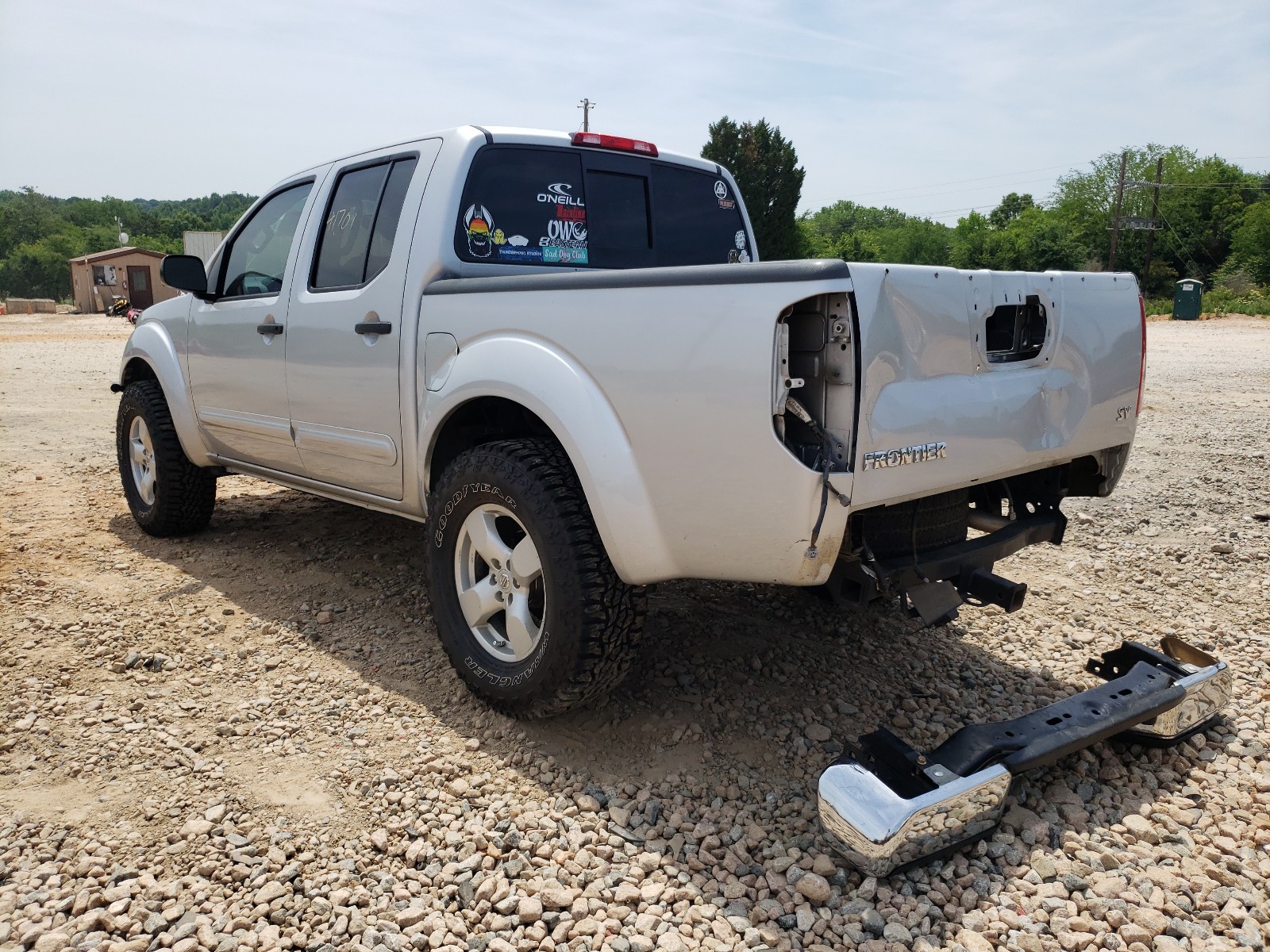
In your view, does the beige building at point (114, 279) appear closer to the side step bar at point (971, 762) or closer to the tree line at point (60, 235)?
the tree line at point (60, 235)

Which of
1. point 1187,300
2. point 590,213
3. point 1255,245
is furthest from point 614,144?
point 1255,245

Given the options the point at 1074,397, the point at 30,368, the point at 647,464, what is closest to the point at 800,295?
the point at 647,464

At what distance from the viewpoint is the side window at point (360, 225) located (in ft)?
12.5

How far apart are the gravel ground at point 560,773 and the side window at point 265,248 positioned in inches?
57.2

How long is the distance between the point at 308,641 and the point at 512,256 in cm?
184

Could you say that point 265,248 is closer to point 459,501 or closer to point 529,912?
point 459,501

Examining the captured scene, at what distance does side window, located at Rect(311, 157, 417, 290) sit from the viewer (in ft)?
12.5

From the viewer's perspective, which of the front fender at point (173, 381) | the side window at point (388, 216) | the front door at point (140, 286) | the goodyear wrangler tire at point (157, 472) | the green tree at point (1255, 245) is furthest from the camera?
the green tree at point (1255, 245)

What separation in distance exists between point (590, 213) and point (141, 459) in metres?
3.29

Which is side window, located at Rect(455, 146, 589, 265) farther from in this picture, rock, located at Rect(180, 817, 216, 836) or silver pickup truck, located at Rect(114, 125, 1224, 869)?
rock, located at Rect(180, 817, 216, 836)

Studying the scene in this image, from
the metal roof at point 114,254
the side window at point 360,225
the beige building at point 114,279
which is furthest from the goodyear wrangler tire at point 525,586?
the metal roof at point 114,254

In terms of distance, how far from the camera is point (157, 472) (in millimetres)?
5207

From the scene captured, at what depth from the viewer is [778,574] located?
2564 millimetres

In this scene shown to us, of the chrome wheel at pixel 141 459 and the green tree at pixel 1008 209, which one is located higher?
the green tree at pixel 1008 209
